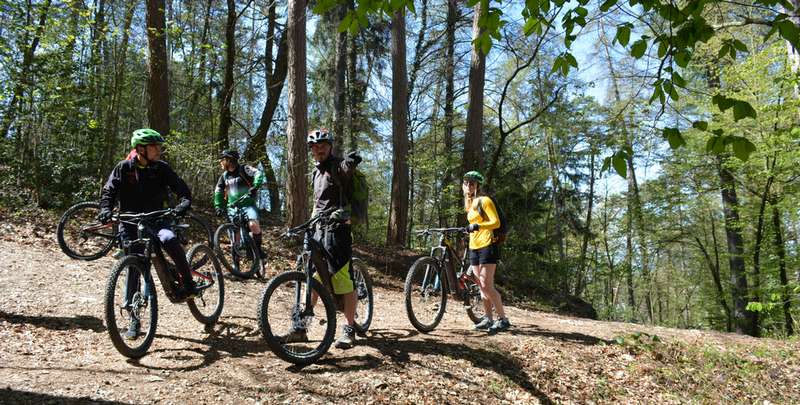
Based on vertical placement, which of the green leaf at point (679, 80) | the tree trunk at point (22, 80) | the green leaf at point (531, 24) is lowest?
the green leaf at point (679, 80)

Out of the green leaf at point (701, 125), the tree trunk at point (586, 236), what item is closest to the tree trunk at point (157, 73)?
the green leaf at point (701, 125)

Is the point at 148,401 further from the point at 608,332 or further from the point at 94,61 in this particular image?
the point at 94,61

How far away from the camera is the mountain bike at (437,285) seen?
5461mm

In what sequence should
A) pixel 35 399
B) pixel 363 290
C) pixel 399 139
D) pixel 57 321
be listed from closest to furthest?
pixel 35 399 → pixel 57 321 → pixel 363 290 → pixel 399 139

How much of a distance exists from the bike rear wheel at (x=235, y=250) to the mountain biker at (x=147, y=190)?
275cm

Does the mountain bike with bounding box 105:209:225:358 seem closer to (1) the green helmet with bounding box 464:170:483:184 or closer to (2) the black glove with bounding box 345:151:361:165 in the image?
(2) the black glove with bounding box 345:151:361:165

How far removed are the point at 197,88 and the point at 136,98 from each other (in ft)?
21.5

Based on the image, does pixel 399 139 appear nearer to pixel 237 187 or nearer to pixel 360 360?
pixel 237 187

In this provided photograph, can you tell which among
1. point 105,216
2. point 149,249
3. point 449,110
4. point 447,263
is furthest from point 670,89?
point 449,110

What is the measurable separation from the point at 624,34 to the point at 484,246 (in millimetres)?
3327

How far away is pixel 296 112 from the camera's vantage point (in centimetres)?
848

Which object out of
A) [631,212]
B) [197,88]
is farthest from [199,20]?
[631,212]

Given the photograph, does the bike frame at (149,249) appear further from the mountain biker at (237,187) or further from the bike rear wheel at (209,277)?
the mountain biker at (237,187)

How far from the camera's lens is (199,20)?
15.8 m
